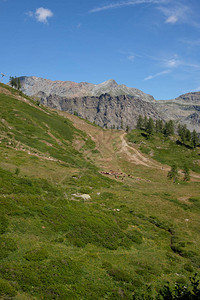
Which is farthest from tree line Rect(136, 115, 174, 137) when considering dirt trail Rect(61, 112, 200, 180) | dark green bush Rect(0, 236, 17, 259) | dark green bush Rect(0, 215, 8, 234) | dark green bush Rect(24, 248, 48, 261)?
dark green bush Rect(0, 236, 17, 259)

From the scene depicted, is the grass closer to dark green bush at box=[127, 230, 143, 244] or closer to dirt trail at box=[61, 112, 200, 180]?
dirt trail at box=[61, 112, 200, 180]

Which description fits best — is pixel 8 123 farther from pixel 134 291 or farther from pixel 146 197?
pixel 134 291

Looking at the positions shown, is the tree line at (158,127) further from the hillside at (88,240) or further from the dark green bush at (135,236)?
the dark green bush at (135,236)

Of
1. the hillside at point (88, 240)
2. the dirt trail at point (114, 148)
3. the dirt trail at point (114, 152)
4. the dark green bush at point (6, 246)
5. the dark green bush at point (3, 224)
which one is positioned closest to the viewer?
the hillside at point (88, 240)

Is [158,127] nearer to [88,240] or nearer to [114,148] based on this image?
[114,148]

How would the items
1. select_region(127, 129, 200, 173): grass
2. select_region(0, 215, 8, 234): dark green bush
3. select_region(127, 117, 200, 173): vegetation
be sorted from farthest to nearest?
select_region(127, 129, 200, 173): grass → select_region(127, 117, 200, 173): vegetation → select_region(0, 215, 8, 234): dark green bush

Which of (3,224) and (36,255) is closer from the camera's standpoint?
(36,255)

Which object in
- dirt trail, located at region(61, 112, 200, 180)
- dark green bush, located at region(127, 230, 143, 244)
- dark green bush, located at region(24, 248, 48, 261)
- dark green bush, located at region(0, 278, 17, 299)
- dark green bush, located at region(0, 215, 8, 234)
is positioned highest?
dirt trail, located at region(61, 112, 200, 180)

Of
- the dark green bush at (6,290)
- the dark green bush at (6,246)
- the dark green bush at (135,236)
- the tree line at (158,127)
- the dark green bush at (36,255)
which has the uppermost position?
the tree line at (158,127)

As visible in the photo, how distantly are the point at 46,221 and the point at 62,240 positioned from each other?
2.71 metres

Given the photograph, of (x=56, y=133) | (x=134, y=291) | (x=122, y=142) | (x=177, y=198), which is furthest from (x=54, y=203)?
(x=122, y=142)

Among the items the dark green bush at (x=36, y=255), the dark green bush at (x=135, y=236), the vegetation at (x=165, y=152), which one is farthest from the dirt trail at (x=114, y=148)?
the dark green bush at (x=36, y=255)

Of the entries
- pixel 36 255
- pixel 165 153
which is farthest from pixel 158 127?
pixel 36 255

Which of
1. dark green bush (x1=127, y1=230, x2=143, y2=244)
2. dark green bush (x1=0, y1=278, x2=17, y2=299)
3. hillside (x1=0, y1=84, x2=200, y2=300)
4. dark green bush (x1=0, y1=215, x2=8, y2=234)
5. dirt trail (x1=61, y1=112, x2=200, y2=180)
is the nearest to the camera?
dark green bush (x1=0, y1=278, x2=17, y2=299)
